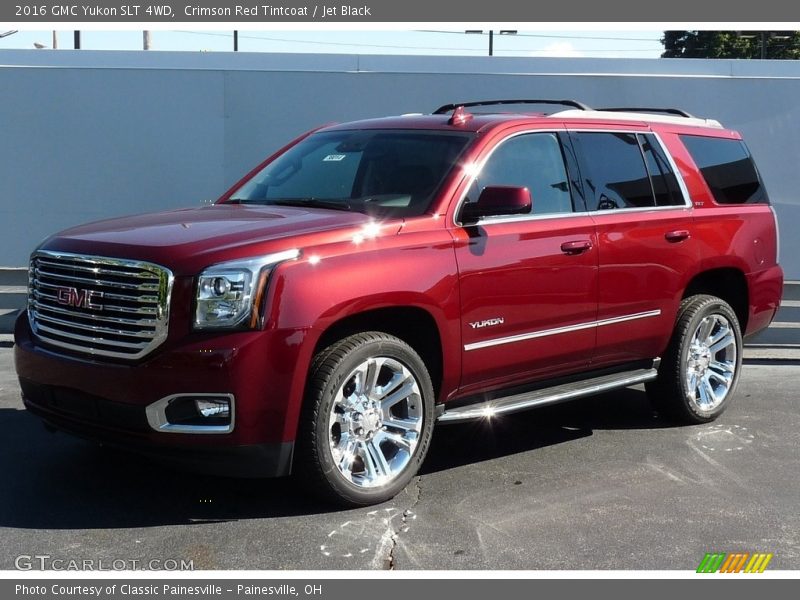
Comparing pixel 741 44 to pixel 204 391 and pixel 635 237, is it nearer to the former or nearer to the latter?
pixel 635 237

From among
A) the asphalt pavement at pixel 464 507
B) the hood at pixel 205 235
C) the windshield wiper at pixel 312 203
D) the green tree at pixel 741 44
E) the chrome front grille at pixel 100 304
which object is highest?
the green tree at pixel 741 44

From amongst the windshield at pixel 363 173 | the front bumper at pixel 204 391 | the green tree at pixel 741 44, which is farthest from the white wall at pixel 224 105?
the green tree at pixel 741 44

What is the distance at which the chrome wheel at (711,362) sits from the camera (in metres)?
6.88

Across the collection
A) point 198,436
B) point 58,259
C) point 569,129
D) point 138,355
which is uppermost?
point 569,129

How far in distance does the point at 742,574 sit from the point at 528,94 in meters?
8.58

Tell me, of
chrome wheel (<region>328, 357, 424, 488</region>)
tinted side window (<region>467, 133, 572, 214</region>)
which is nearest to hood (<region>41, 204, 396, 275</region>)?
chrome wheel (<region>328, 357, 424, 488</region>)

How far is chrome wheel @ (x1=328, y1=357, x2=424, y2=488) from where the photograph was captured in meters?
4.96

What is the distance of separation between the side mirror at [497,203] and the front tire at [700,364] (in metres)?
1.91

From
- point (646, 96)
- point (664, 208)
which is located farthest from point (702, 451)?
point (646, 96)

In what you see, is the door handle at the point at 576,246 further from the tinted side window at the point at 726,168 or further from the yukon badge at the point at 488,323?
the tinted side window at the point at 726,168

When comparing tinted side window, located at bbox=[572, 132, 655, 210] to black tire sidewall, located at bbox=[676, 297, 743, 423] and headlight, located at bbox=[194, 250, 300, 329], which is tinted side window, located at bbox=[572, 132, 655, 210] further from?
headlight, located at bbox=[194, 250, 300, 329]

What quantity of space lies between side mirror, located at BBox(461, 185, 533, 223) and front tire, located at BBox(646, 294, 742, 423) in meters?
1.91
